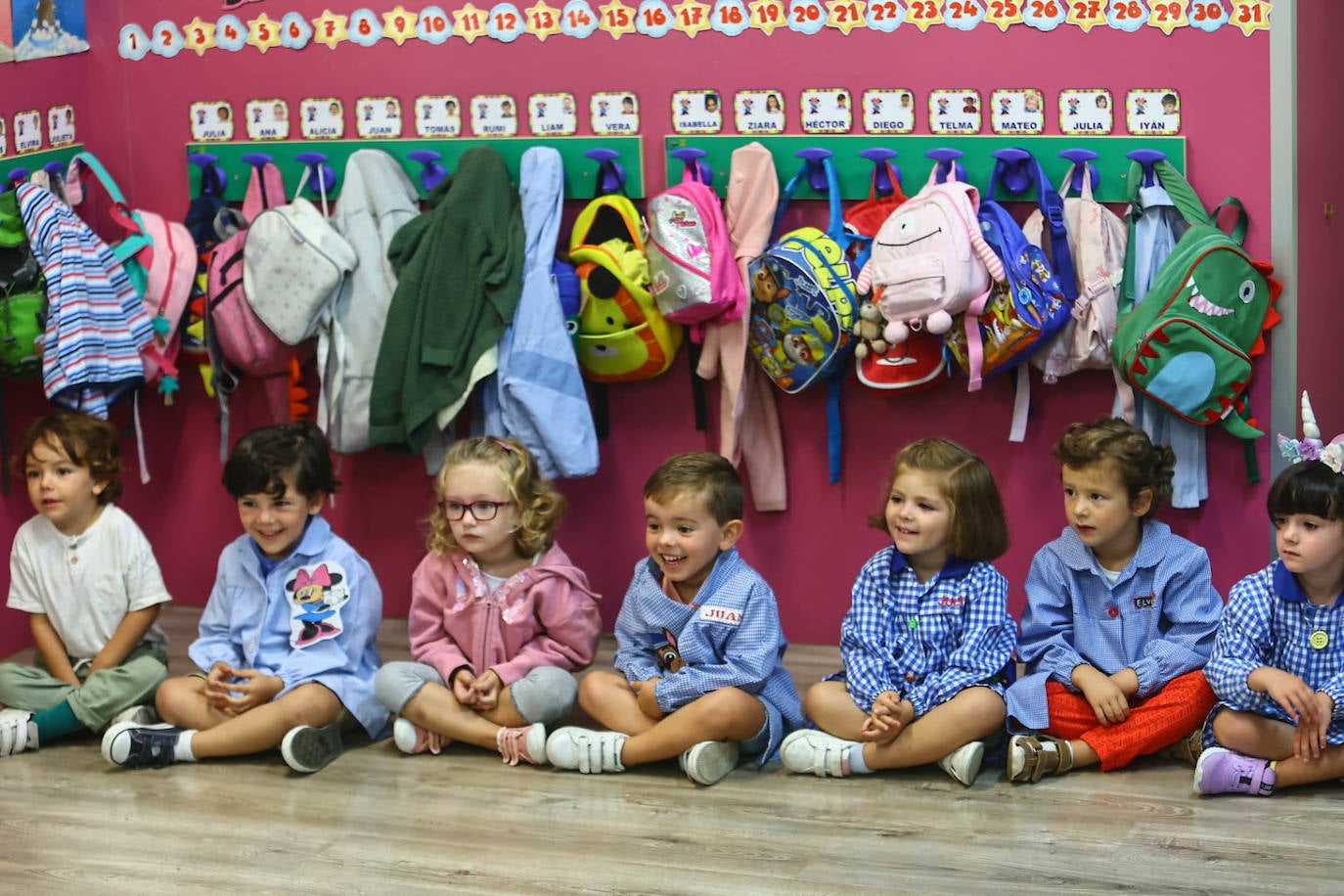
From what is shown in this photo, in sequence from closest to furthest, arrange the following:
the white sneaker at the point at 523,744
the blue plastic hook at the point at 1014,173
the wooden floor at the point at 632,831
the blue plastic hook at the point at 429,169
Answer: the wooden floor at the point at 632,831 → the white sneaker at the point at 523,744 → the blue plastic hook at the point at 1014,173 → the blue plastic hook at the point at 429,169

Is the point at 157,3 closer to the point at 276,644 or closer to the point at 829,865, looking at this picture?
the point at 276,644

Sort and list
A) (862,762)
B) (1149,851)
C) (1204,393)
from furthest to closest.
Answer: (1204,393), (862,762), (1149,851)

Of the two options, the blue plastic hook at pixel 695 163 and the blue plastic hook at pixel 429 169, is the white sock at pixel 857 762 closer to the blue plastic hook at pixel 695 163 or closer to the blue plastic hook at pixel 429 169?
the blue plastic hook at pixel 695 163

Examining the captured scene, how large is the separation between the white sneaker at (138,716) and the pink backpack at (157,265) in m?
0.88

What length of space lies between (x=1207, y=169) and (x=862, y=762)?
54.7 inches

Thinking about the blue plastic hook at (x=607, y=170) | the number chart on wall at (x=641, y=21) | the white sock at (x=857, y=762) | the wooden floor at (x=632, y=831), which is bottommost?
the wooden floor at (x=632, y=831)

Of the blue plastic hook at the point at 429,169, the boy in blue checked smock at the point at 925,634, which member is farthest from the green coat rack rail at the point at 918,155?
the boy in blue checked smock at the point at 925,634

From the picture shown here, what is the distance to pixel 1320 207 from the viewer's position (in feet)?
12.2

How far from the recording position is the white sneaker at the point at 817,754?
3236mm

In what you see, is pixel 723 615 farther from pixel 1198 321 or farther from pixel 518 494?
pixel 1198 321

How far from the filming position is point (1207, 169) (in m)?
3.55

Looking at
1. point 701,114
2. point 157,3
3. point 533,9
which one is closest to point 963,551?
point 701,114

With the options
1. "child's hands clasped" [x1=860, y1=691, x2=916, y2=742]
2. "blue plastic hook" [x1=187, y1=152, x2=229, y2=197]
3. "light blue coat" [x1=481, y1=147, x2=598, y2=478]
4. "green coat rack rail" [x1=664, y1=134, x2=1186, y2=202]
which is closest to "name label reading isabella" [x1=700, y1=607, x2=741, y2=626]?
"child's hands clasped" [x1=860, y1=691, x2=916, y2=742]

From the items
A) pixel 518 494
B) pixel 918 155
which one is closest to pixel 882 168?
pixel 918 155
